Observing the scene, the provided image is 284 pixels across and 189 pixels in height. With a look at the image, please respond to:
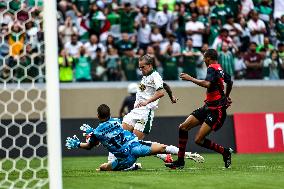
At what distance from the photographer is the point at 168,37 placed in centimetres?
2277

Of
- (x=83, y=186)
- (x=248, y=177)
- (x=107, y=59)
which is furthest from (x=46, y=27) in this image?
(x=107, y=59)

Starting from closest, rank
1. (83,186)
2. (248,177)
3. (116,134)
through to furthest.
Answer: (83,186)
(248,177)
(116,134)

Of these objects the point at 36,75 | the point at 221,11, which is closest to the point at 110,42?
the point at 221,11

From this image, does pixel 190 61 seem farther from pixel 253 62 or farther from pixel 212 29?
pixel 212 29

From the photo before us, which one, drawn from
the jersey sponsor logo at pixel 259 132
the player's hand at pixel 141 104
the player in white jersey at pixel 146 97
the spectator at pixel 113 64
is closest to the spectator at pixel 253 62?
the jersey sponsor logo at pixel 259 132

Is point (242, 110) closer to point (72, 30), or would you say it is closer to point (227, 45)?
point (227, 45)

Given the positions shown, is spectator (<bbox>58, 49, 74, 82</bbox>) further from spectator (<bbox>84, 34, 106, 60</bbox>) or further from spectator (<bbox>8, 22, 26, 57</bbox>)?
spectator (<bbox>8, 22, 26, 57</bbox>)

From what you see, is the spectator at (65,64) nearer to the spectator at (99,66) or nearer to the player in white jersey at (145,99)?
the spectator at (99,66)

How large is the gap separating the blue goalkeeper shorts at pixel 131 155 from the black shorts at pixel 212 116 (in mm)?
1083

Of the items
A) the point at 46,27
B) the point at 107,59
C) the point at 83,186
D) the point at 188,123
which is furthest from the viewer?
the point at 107,59

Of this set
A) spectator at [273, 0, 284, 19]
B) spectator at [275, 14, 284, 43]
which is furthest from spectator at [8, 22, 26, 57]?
spectator at [273, 0, 284, 19]

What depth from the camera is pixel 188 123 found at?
14102 mm

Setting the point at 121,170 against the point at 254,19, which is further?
the point at 254,19

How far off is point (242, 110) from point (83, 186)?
14.1m
